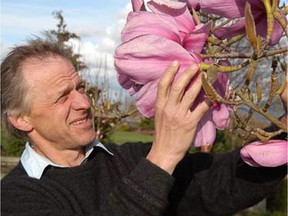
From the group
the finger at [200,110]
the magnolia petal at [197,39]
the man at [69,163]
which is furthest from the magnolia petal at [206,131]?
the man at [69,163]

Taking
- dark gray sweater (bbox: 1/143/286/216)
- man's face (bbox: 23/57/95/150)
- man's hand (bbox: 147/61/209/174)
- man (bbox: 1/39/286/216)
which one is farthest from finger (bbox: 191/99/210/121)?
man's face (bbox: 23/57/95/150)

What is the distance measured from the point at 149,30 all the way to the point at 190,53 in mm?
63

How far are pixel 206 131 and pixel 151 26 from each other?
196 millimetres

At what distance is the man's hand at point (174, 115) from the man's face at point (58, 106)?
618 mm

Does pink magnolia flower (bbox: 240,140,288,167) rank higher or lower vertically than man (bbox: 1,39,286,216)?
higher

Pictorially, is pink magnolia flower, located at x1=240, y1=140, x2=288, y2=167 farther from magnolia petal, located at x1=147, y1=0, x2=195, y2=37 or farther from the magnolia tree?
magnolia petal, located at x1=147, y1=0, x2=195, y2=37

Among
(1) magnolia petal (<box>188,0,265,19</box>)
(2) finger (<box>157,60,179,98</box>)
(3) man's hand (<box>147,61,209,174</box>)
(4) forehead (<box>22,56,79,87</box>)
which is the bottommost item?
(4) forehead (<box>22,56,79,87</box>)

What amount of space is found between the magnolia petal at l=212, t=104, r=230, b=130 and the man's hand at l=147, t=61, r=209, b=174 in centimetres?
2

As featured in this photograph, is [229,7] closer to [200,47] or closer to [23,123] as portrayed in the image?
[200,47]

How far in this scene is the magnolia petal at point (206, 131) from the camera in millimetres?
830

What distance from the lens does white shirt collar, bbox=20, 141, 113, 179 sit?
175cm

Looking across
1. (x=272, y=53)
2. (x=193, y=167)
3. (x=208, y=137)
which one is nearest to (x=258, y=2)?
(x=272, y=53)

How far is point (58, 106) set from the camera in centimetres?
177

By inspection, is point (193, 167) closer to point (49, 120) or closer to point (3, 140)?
point (49, 120)
